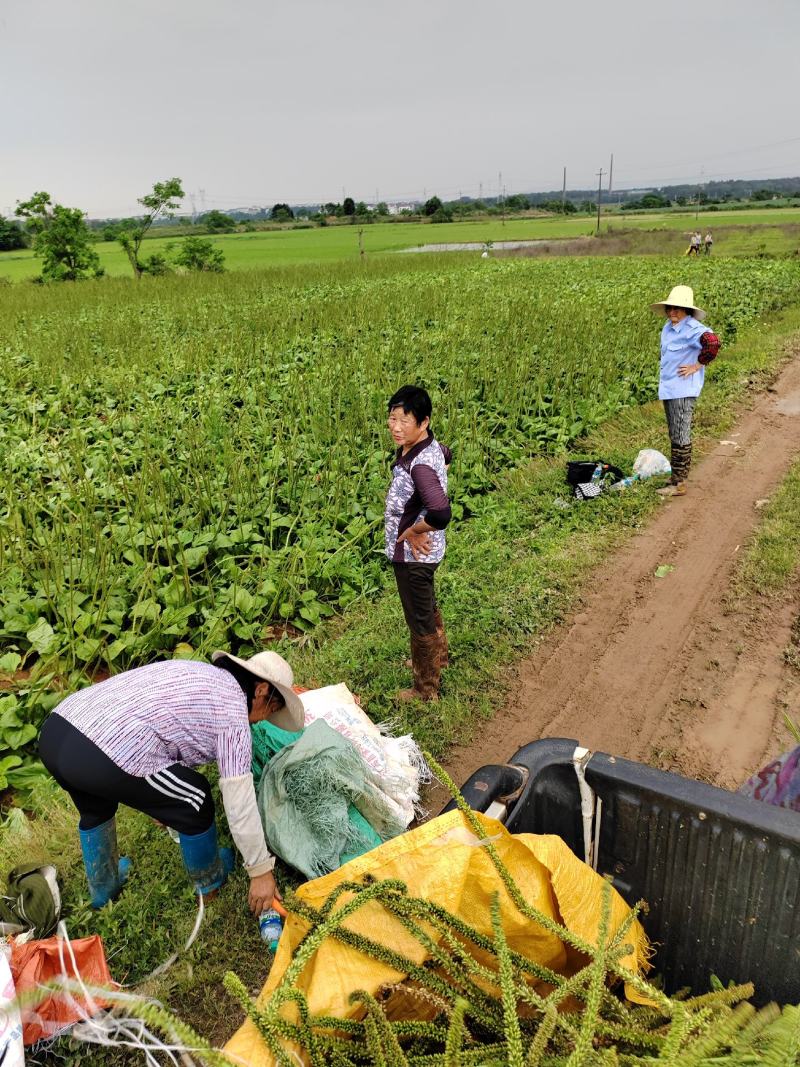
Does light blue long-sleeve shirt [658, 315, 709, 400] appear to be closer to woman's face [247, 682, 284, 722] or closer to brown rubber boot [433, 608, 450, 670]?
brown rubber boot [433, 608, 450, 670]

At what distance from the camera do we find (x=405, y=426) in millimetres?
2998

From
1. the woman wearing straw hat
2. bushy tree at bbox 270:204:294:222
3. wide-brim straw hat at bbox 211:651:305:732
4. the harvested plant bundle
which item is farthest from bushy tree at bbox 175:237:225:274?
bushy tree at bbox 270:204:294:222

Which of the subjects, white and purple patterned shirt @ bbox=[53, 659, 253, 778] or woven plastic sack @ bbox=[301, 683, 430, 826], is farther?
woven plastic sack @ bbox=[301, 683, 430, 826]

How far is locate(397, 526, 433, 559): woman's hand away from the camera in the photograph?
317 centimetres

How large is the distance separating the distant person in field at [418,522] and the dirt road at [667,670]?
0.45 meters

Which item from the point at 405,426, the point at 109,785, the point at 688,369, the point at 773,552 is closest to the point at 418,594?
the point at 405,426

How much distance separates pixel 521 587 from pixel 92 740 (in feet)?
9.62

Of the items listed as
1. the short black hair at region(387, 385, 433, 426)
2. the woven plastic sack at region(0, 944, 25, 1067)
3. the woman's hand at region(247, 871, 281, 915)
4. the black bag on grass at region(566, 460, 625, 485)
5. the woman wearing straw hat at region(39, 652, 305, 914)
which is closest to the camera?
the woven plastic sack at region(0, 944, 25, 1067)

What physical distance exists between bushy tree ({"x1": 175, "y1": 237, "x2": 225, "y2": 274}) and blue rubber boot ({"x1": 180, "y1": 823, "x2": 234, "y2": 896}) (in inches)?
1110

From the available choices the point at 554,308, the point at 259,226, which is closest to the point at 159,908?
the point at 554,308

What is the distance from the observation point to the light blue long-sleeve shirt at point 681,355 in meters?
5.33

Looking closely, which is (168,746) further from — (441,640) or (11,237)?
(11,237)

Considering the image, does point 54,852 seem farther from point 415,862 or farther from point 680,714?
point 680,714

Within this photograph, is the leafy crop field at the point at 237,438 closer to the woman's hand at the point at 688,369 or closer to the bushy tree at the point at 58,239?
the woman's hand at the point at 688,369
